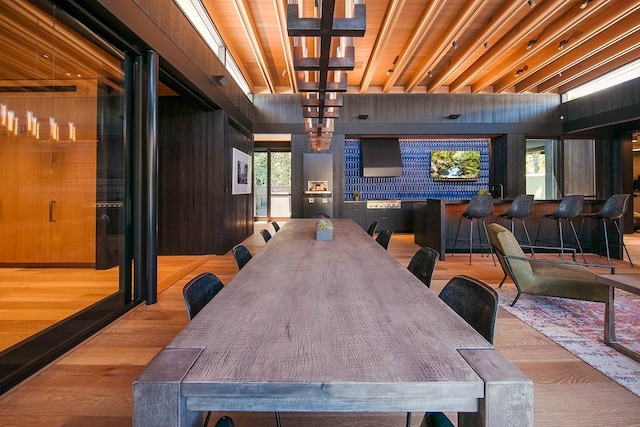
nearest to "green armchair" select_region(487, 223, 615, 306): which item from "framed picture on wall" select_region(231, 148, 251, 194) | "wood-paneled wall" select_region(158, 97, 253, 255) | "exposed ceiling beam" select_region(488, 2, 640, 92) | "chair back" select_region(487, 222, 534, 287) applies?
"chair back" select_region(487, 222, 534, 287)

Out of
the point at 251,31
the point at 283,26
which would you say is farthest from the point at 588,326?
the point at 251,31

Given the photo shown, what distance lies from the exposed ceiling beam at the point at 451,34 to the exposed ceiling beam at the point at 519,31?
0.86 m

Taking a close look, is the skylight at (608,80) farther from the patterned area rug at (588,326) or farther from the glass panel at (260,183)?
the glass panel at (260,183)

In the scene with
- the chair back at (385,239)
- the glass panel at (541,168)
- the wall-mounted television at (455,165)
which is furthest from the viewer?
the wall-mounted television at (455,165)

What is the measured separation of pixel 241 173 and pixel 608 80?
27.9 ft

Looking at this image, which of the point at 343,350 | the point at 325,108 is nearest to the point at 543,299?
the point at 325,108

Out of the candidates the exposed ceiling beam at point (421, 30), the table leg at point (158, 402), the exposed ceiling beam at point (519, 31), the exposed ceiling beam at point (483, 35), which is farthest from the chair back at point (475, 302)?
the exposed ceiling beam at point (519, 31)

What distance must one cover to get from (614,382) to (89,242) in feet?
14.0

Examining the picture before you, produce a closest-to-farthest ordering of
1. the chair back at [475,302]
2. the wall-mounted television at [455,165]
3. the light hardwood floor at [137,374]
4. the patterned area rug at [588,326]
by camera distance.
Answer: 1. the chair back at [475,302]
2. the light hardwood floor at [137,374]
3. the patterned area rug at [588,326]
4. the wall-mounted television at [455,165]

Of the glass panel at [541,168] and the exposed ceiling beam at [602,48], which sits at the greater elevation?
the exposed ceiling beam at [602,48]

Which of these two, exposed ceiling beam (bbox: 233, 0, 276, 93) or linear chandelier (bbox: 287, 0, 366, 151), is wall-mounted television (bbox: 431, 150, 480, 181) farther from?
linear chandelier (bbox: 287, 0, 366, 151)

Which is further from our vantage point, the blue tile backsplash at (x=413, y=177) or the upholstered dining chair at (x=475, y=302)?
the blue tile backsplash at (x=413, y=177)

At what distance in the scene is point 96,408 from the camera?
6.01 ft

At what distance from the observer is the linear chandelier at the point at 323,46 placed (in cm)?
186
